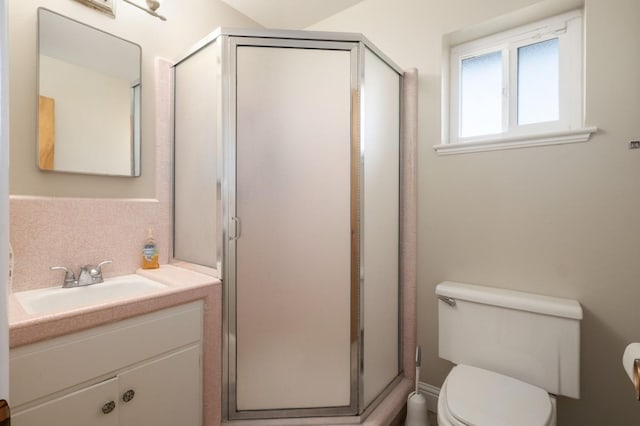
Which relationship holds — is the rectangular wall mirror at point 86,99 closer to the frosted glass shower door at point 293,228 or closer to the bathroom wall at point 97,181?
the bathroom wall at point 97,181

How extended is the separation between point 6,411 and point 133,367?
0.91 m

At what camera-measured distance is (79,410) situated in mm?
1034

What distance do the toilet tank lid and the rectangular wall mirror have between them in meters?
1.83

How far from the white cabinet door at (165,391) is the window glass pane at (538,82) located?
2.11 meters

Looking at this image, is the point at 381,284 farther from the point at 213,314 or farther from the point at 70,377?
the point at 70,377

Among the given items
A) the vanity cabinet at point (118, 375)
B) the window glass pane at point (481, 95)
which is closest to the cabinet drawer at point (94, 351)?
the vanity cabinet at point (118, 375)

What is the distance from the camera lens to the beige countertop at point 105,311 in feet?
3.05

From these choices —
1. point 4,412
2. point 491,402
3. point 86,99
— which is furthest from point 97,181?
point 491,402

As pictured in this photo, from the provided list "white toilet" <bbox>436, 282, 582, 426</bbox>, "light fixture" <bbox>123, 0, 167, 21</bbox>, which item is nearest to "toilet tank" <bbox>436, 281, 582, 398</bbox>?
"white toilet" <bbox>436, 282, 582, 426</bbox>

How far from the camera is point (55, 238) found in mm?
1381

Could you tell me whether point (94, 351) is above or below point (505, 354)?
above

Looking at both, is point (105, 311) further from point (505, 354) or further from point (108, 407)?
point (505, 354)

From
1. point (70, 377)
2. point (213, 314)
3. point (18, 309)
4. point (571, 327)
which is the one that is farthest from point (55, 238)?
point (571, 327)

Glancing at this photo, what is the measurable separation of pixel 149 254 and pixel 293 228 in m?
0.84
